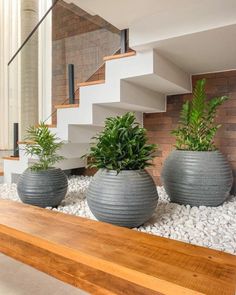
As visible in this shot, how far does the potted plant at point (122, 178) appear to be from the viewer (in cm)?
164

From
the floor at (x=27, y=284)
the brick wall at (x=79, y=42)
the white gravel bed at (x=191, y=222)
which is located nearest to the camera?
the floor at (x=27, y=284)

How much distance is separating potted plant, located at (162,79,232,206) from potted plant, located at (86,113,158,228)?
0.59m

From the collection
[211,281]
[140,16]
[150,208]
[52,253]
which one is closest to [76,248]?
[52,253]

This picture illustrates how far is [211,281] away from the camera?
0.84 meters

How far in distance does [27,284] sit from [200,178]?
1.48 meters

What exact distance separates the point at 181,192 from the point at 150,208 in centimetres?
65

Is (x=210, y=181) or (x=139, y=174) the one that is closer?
(x=139, y=174)

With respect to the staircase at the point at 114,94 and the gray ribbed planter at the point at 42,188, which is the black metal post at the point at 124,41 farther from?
the gray ribbed planter at the point at 42,188

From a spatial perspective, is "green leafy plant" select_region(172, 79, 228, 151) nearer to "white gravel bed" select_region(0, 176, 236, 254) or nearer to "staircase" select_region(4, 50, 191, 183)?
"staircase" select_region(4, 50, 191, 183)

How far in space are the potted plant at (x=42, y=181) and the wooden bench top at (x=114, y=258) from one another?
716 millimetres

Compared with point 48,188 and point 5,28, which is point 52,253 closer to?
point 48,188

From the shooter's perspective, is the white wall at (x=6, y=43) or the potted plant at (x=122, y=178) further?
the white wall at (x=6, y=43)

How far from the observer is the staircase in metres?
2.27

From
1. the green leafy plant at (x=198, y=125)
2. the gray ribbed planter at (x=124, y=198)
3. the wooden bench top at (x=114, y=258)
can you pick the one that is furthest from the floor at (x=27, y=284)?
the green leafy plant at (x=198, y=125)
